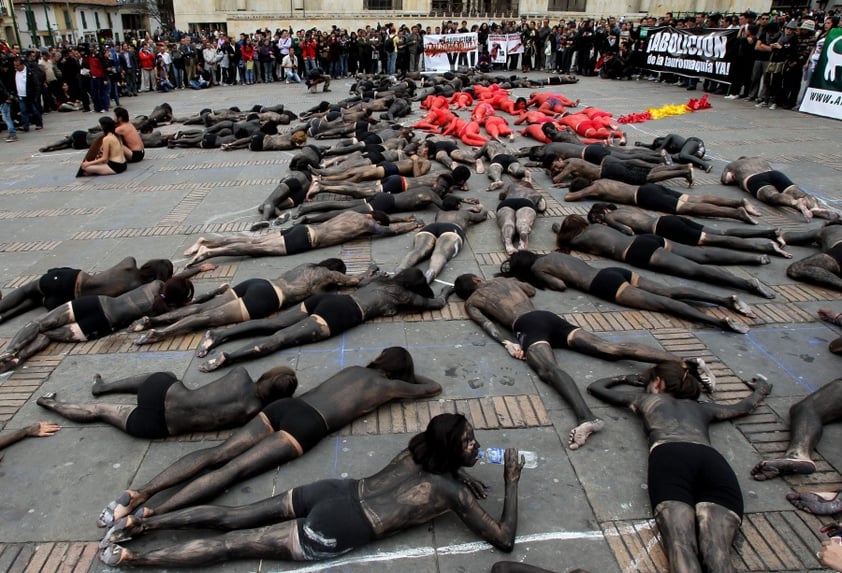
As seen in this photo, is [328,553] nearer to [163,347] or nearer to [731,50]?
[163,347]

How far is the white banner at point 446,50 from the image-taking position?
25.0m

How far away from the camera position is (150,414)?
432 cm

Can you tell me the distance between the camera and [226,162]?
12578 millimetres

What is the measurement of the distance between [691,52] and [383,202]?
1607 cm

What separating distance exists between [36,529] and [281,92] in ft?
70.3

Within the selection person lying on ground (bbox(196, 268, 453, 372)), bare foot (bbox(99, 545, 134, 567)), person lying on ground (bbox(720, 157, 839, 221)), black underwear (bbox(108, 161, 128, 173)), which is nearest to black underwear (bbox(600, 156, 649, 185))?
person lying on ground (bbox(720, 157, 839, 221))

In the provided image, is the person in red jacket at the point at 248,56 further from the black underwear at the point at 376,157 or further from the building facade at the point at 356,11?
the black underwear at the point at 376,157

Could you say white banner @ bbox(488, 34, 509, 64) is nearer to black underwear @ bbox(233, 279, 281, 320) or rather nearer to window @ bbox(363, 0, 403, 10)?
window @ bbox(363, 0, 403, 10)

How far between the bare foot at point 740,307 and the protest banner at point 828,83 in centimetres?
1144

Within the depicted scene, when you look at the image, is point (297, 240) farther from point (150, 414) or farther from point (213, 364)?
point (150, 414)

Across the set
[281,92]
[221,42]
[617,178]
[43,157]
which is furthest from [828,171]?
[221,42]

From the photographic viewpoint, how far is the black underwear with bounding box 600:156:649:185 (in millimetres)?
9117

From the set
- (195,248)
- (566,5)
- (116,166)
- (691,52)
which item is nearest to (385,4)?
(566,5)

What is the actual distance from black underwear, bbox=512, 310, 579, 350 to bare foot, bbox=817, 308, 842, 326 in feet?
8.79
